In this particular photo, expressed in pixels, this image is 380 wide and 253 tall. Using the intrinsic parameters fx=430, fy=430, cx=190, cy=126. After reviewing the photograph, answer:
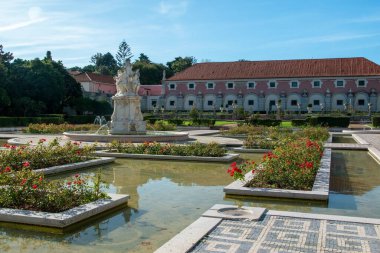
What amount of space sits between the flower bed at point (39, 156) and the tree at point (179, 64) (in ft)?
239

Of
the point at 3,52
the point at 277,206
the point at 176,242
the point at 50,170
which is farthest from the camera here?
the point at 3,52

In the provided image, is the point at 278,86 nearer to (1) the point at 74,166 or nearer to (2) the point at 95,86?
(2) the point at 95,86

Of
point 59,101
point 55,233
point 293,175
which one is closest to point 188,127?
point 59,101

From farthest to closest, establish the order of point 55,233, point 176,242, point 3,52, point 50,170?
1. point 3,52
2. point 50,170
3. point 55,233
4. point 176,242

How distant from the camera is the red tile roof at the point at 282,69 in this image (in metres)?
58.4

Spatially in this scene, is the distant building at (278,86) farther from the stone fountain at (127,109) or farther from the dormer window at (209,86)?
the stone fountain at (127,109)

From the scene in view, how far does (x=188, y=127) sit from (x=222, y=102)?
2546 centimetres

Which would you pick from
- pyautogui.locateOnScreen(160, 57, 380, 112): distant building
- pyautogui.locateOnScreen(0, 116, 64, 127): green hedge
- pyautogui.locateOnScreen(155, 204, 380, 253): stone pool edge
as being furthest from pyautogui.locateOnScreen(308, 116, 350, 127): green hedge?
pyautogui.locateOnScreen(155, 204, 380, 253): stone pool edge

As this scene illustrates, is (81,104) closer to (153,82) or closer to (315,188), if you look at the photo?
(153,82)

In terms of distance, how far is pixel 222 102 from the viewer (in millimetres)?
63281

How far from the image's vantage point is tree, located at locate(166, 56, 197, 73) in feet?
281

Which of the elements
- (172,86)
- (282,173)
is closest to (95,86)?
(172,86)

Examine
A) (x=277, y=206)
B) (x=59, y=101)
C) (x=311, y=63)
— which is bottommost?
(x=277, y=206)

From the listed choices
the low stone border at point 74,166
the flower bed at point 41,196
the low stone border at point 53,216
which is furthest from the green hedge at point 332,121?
the low stone border at point 53,216
